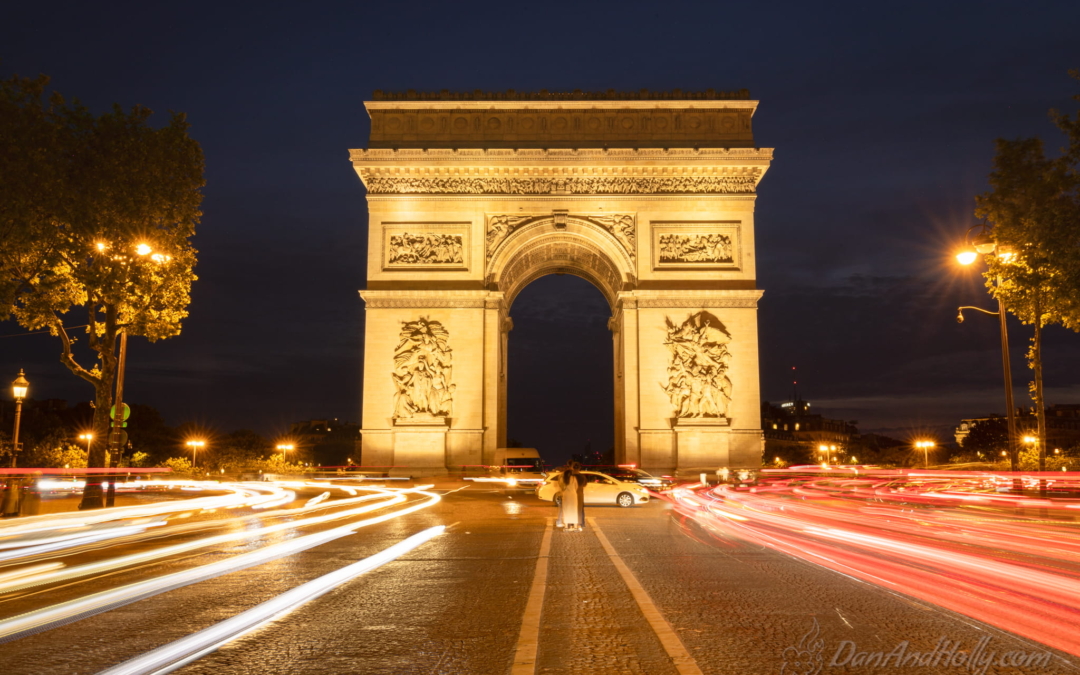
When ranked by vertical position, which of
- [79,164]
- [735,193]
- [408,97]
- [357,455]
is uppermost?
[408,97]

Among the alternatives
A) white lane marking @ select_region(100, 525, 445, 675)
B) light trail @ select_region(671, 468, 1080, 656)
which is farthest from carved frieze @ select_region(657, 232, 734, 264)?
white lane marking @ select_region(100, 525, 445, 675)

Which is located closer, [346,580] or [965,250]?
[346,580]

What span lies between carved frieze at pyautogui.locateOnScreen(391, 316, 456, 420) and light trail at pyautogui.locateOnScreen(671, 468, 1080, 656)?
1584 centimetres

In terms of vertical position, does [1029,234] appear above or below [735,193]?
below

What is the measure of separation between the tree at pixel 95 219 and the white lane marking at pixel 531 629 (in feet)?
48.7

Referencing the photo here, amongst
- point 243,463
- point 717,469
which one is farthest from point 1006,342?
point 243,463

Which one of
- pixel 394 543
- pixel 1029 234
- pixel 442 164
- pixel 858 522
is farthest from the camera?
pixel 442 164

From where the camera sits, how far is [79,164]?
66.4 feet

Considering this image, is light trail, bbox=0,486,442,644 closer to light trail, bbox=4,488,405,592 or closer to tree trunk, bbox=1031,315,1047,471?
light trail, bbox=4,488,405,592

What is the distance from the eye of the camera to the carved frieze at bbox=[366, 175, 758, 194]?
3644 centimetres

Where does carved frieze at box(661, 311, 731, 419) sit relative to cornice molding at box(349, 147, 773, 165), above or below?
below

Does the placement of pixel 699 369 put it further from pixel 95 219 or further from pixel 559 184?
pixel 95 219

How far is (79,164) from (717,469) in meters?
24.2

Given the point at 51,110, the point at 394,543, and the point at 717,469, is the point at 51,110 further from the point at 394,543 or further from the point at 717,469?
the point at 717,469
